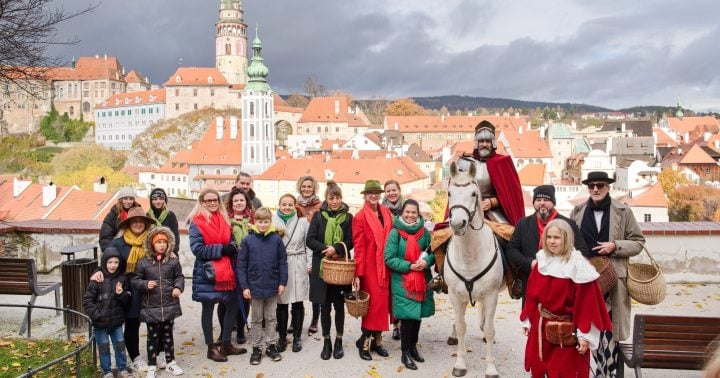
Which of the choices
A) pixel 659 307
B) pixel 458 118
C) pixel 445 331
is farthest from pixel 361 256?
pixel 458 118

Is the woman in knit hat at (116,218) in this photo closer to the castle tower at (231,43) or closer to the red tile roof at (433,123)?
the red tile roof at (433,123)

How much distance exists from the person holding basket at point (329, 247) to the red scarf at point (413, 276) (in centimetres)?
67

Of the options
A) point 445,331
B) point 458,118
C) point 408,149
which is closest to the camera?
point 445,331

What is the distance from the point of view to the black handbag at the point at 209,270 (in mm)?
6238

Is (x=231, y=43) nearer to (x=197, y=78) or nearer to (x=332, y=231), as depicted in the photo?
(x=197, y=78)

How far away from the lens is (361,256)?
638cm

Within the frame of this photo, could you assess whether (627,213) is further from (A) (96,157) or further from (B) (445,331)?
(A) (96,157)

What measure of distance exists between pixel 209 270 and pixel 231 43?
121 metres

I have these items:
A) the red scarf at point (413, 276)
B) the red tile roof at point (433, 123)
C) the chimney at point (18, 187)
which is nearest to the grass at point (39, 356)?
the red scarf at point (413, 276)

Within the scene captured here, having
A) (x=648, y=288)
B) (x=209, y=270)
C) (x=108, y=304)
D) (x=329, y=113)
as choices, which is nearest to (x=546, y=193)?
(x=648, y=288)

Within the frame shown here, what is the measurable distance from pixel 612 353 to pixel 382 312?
2.23 m

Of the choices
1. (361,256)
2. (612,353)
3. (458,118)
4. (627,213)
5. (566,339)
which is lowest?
(612,353)

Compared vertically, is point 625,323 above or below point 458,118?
below

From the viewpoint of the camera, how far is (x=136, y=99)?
112875 millimetres
